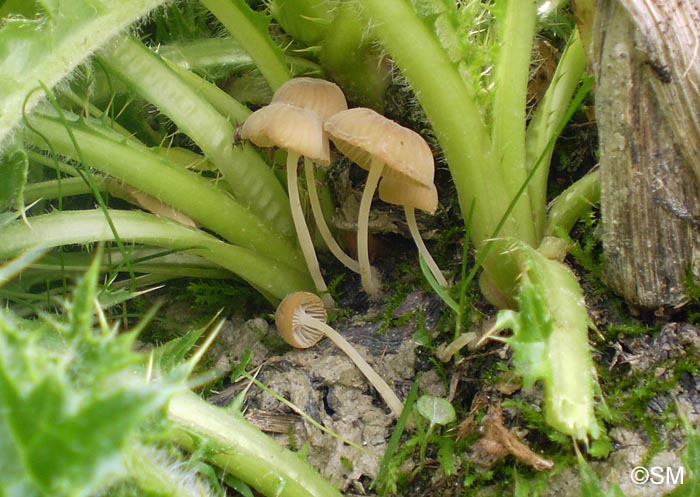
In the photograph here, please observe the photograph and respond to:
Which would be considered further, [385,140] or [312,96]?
[312,96]

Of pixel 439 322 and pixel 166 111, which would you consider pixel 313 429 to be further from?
pixel 166 111

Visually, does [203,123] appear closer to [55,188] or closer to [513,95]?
[55,188]

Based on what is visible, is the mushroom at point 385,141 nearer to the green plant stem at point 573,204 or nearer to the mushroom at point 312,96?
the mushroom at point 312,96

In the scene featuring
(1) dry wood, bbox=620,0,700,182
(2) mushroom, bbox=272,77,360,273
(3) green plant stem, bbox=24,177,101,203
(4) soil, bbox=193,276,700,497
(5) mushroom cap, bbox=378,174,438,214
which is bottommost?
(4) soil, bbox=193,276,700,497

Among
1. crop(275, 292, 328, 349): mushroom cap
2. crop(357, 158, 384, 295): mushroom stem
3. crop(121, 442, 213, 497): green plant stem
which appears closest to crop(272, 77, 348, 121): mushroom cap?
crop(357, 158, 384, 295): mushroom stem

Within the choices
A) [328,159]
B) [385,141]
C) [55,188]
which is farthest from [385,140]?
[55,188]

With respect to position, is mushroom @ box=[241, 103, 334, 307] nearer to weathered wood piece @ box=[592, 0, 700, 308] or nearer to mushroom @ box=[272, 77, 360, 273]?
mushroom @ box=[272, 77, 360, 273]

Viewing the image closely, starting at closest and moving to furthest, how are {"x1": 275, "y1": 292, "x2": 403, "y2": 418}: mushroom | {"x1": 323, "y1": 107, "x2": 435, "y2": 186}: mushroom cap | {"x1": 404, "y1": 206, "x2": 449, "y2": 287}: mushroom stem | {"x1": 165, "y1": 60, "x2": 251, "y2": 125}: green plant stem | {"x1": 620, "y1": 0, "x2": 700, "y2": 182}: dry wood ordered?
{"x1": 620, "y1": 0, "x2": 700, "y2": 182}: dry wood < {"x1": 323, "y1": 107, "x2": 435, "y2": 186}: mushroom cap < {"x1": 275, "y1": 292, "x2": 403, "y2": 418}: mushroom < {"x1": 404, "y1": 206, "x2": 449, "y2": 287}: mushroom stem < {"x1": 165, "y1": 60, "x2": 251, "y2": 125}: green plant stem
